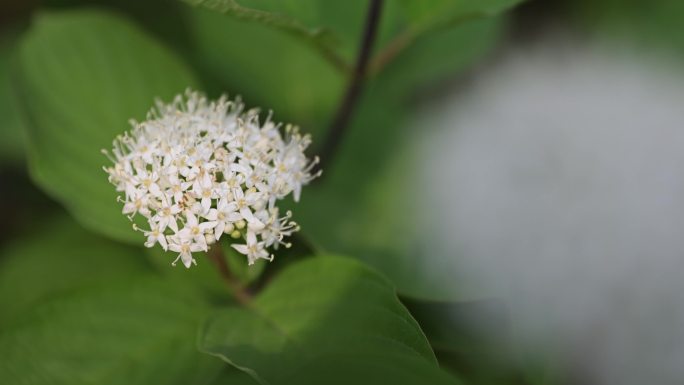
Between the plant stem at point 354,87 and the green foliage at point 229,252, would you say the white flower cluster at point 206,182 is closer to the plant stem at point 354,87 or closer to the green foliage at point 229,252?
the green foliage at point 229,252

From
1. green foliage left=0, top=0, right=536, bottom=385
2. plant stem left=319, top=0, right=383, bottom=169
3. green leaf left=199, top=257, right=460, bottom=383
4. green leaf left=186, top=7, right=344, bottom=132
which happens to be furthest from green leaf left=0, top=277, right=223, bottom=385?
green leaf left=186, top=7, right=344, bottom=132

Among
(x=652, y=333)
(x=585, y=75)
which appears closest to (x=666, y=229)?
(x=652, y=333)

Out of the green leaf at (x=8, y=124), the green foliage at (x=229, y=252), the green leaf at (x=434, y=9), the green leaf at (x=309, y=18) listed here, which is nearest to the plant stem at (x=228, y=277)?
the green foliage at (x=229, y=252)

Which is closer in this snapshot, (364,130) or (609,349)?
(609,349)

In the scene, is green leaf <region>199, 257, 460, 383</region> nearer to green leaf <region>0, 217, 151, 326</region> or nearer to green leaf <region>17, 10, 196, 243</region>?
green leaf <region>17, 10, 196, 243</region>

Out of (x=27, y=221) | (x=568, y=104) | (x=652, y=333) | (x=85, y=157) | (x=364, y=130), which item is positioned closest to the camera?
(x=652, y=333)

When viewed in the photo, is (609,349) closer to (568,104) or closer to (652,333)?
(652,333)
